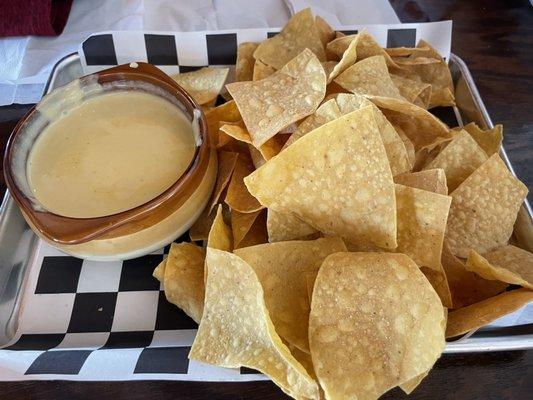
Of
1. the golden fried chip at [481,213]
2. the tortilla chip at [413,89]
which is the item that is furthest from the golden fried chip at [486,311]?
the tortilla chip at [413,89]

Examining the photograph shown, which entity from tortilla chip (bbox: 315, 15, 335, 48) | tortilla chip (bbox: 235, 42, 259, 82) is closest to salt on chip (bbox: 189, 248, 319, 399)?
tortilla chip (bbox: 235, 42, 259, 82)

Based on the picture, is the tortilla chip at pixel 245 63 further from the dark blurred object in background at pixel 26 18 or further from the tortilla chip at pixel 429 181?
the dark blurred object in background at pixel 26 18

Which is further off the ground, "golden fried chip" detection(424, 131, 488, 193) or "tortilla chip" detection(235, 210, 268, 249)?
"golden fried chip" detection(424, 131, 488, 193)

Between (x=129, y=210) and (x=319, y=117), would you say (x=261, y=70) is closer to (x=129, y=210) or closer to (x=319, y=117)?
(x=319, y=117)

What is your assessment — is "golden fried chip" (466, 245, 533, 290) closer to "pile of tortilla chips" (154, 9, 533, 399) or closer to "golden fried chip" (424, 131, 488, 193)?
"pile of tortilla chips" (154, 9, 533, 399)

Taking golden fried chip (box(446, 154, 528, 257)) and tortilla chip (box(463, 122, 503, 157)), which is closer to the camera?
golden fried chip (box(446, 154, 528, 257))

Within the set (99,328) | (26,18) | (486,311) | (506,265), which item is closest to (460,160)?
(506,265)
